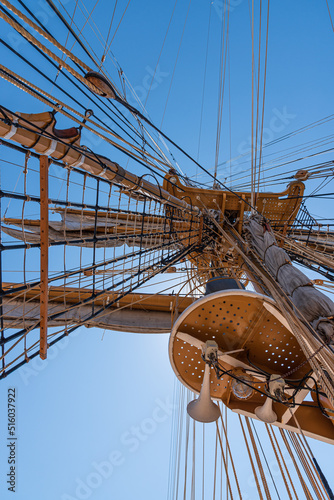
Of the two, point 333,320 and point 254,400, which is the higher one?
point 333,320

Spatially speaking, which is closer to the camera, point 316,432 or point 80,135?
point 316,432

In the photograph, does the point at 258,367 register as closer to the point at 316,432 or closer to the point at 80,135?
the point at 316,432

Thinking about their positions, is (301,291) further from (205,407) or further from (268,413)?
(205,407)

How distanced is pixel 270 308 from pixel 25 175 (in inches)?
71.7

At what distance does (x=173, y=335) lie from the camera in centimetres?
153

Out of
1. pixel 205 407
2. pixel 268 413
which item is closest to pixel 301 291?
pixel 268 413

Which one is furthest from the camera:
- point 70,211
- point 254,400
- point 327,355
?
point 70,211

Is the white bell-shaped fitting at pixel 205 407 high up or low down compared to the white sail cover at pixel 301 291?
down

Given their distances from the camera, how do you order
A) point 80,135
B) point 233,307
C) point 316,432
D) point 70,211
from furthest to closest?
point 70,211
point 80,135
point 233,307
point 316,432

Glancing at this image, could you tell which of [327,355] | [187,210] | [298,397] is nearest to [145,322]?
[187,210]

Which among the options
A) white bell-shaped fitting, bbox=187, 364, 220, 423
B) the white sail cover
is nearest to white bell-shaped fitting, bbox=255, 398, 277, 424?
white bell-shaped fitting, bbox=187, 364, 220, 423

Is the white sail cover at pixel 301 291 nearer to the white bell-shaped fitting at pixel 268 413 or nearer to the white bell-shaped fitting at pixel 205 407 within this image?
the white bell-shaped fitting at pixel 268 413

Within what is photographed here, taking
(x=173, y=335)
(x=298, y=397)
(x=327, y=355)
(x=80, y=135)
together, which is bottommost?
(x=298, y=397)

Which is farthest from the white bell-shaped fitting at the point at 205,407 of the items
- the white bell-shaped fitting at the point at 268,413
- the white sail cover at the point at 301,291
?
the white sail cover at the point at 301,291
